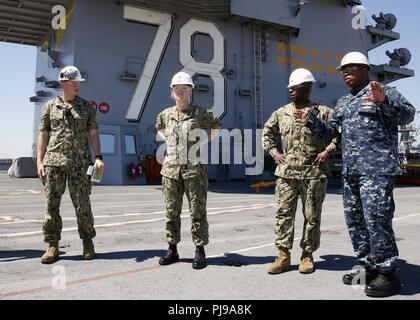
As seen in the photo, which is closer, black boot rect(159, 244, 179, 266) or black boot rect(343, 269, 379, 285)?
black boot rect(343, 269, 379, 285)

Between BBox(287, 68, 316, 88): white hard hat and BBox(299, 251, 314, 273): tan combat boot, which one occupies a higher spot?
BBox(287, 68, 316, 88): white hard hat

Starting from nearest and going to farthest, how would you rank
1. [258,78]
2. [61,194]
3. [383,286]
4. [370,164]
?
[383,286] → [370,164] → [61,194] → [258,78]

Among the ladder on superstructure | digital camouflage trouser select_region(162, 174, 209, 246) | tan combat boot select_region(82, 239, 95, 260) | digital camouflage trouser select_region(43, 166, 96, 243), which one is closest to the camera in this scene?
digital camouflage trouser select_region(162, 174, 209, 246)

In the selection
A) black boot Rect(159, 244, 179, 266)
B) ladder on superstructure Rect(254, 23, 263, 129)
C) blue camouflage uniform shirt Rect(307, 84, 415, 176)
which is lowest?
black boot Rect(159, 244, 179, 266)

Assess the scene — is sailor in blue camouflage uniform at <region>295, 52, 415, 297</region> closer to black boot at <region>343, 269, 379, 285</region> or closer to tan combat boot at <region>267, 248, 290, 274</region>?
black boot at <region>343, 269, 379, 285</region>

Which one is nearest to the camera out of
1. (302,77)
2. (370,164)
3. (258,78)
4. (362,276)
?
(370,164)

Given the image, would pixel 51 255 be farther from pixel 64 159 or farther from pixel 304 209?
pixel 304 209

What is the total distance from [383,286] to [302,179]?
127 centimetres

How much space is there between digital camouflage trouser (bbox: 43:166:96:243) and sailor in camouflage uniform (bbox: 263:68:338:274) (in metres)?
2.20

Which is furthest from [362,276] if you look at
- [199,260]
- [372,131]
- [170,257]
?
[170,257]

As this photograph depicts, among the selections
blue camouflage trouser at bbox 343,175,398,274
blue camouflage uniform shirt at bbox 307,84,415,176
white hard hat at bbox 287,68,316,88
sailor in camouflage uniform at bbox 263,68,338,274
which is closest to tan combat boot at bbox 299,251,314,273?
sailor in camouflage uniform at bbox 263,68,338,274

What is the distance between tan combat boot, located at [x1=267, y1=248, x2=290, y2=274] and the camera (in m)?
3.87

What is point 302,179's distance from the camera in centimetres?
397
